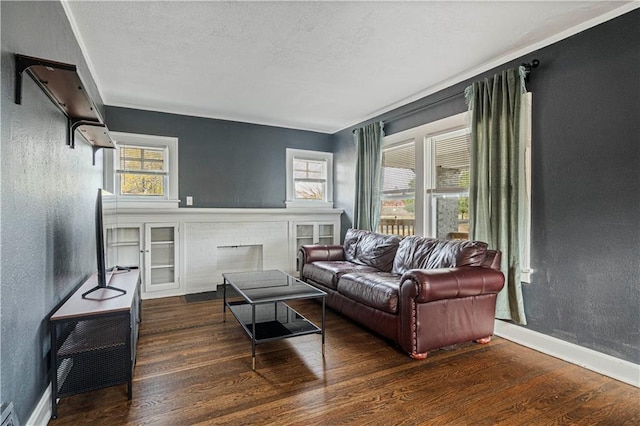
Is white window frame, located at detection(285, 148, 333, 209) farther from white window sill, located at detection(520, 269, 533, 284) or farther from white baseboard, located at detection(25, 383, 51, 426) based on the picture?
white baseboard, located at detection(25, 383, 51, 426)

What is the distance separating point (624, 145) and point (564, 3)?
1.04 metres

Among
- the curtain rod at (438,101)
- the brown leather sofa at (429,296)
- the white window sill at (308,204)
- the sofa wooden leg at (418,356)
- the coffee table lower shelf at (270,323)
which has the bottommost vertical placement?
the sofa wooden leg at (418,356)

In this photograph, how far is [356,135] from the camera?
4.96m

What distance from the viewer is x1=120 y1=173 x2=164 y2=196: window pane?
438cm

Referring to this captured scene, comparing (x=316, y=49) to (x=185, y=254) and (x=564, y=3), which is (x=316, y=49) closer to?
(x=564, y=3)

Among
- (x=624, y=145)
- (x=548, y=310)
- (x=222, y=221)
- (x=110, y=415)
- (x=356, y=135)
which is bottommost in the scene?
(x=110, y=415)

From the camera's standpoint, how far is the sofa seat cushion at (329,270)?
11.7 feet

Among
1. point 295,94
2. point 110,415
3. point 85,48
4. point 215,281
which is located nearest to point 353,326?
point 110,415

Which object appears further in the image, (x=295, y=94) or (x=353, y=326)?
(x=295, y=94)

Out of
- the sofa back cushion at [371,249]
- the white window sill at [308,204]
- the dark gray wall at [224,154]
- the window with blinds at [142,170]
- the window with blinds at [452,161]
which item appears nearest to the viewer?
the window with blinds at [452,161]

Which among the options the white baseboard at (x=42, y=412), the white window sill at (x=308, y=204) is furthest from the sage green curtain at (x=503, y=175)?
the white baseboard at (x=42, y=412)

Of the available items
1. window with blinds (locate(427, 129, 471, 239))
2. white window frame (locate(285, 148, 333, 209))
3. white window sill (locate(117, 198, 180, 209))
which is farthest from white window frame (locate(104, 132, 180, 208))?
window with blinds (locate(427, 129, 471, 239))

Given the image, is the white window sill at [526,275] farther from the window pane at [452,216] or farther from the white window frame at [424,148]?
the white window frame at [424,148]

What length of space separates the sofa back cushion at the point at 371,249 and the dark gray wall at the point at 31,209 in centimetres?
287
